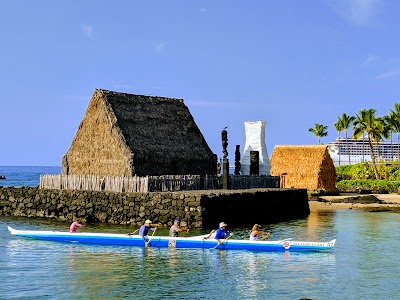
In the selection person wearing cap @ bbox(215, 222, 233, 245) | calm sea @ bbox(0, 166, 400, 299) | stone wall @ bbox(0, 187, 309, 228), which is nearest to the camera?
calm sea @ bbox(0, 166, 400, 299)

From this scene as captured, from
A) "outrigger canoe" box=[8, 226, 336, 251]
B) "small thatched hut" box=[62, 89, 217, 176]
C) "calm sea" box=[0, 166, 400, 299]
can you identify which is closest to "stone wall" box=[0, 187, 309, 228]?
"calm sea" box=[0, 166, 400, 299]

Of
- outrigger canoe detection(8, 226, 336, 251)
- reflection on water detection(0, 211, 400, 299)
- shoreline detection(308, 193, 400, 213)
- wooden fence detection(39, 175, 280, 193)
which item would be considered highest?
wooden fence detection(39, 175, 280, 193)

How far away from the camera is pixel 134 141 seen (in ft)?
117

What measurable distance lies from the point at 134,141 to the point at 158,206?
269 inches

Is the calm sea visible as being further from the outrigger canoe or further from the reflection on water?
the outrigger canoe

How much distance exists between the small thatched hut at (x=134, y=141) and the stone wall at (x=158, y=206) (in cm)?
303

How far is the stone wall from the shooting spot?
95.7 ft

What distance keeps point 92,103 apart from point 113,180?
6847 millimetres

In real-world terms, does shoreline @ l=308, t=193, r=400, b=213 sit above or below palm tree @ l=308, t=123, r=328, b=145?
below

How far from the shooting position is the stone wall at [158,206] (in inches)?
1148

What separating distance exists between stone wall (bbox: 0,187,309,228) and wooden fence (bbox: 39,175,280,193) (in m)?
0.66

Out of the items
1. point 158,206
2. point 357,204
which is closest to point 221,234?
point 158,206

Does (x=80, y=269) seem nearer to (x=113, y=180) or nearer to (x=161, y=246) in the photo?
(x=161, y=246)

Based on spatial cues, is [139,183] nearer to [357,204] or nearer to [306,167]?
[357,204]
